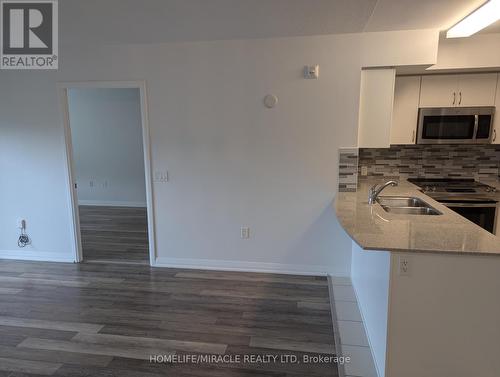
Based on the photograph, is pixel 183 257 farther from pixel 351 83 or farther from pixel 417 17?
pixel 417 17

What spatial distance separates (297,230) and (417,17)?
2.20 metres

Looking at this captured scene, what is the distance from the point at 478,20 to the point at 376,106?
976 millimetres

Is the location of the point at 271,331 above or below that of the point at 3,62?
below

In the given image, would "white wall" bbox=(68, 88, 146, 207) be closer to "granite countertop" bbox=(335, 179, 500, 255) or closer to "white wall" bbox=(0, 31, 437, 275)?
"white wall" bbox=(0, 31, 437, 275)

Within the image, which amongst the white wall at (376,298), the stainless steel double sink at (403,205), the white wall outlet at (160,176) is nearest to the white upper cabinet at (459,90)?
the stainless steel double sink at (403,205)

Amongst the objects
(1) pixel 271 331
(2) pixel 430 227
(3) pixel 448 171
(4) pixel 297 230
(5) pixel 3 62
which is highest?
(5) pixel 3 62

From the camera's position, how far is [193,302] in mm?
2941

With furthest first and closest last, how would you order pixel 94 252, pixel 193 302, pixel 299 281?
pixel 94 252 → pixel 299 281 → pixel 193 302

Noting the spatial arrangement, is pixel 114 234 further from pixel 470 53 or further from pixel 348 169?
pixel 470 53

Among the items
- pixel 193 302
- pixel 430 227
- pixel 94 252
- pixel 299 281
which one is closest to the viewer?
pixel 430 227

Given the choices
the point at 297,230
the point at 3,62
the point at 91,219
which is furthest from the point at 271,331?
the point at 91,219

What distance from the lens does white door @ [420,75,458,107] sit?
329 cm

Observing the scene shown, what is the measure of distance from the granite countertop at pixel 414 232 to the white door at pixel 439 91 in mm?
1226

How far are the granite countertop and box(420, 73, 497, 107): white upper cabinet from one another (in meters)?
1.25
